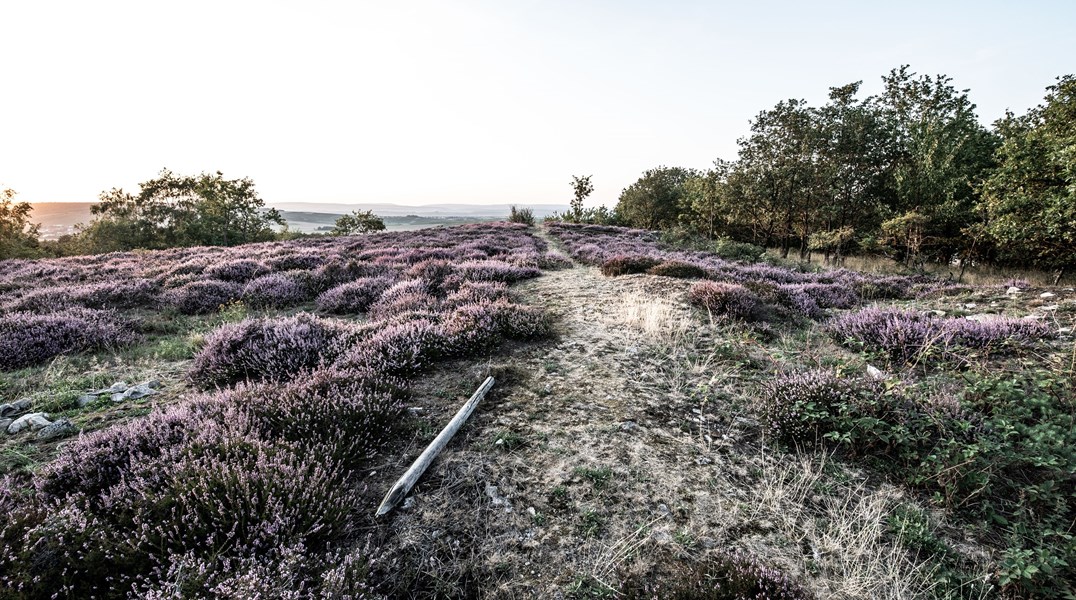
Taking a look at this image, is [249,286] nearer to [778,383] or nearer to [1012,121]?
[778,383]

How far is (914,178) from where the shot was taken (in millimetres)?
20953

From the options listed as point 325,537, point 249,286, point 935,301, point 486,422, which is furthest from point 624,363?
point 249,286

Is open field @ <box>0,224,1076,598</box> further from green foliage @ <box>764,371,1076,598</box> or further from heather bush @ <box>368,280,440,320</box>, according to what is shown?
heather bush @ <box>368,280,440,320</box>

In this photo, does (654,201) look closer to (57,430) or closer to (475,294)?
(475,294)

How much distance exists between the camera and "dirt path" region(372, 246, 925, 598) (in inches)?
98.0

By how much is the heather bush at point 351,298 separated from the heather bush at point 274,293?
94 cm

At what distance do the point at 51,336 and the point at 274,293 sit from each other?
3.37 m

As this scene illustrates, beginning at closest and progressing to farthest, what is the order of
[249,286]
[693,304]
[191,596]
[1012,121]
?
[191,596] → [693,304] → [249,286] → [1012,121]

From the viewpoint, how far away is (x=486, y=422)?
Result: 384cm

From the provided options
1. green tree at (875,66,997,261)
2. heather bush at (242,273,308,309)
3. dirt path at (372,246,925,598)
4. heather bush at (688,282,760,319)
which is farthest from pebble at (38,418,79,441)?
green tree at (875,66,997,261)

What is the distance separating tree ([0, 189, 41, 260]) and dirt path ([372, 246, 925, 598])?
5165 cm

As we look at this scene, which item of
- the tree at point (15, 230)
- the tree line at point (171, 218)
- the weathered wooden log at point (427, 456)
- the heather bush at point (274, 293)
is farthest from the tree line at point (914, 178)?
the tree at point (15, 230)

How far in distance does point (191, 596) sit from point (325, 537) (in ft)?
2.21

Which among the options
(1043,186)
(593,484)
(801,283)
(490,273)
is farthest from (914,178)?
(593,484)
